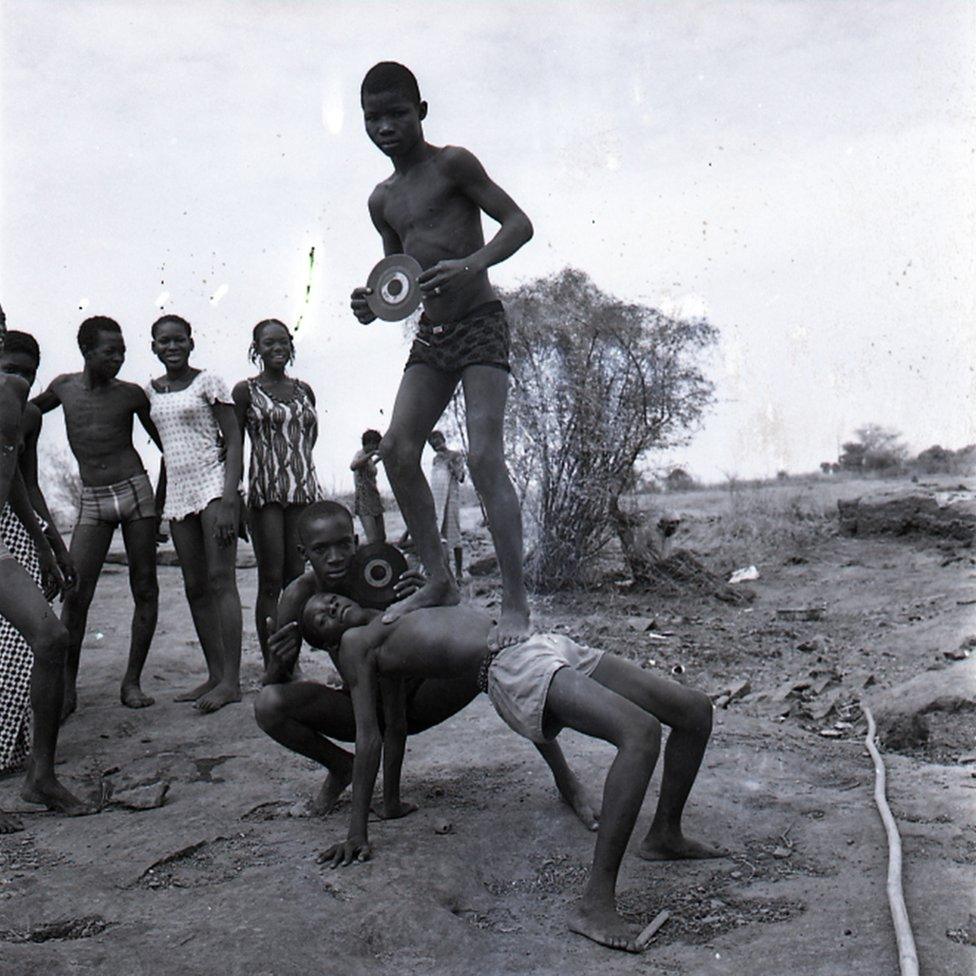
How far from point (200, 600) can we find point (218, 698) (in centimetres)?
55

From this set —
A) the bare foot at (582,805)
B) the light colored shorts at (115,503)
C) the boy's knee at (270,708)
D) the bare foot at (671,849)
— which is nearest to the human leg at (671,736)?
the bare foot at (671,849)

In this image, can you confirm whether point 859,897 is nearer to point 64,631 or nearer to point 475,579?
point 64,631

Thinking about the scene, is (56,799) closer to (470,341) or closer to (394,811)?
(394,811)

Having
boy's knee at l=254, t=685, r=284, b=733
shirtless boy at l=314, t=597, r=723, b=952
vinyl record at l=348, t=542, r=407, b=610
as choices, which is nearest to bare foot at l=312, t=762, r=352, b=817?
boy's knee at l=254, t=685, r=284, b=733

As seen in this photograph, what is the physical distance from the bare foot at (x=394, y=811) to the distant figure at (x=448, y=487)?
6.19 metres

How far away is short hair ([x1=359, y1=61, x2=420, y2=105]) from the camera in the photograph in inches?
150

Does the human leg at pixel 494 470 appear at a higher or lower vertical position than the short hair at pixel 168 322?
lower

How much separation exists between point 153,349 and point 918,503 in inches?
374

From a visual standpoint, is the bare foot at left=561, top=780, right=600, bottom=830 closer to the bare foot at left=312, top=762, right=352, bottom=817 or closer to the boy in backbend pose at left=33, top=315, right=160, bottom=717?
the bare foot at left=312, top=762, right=352, bottom=817

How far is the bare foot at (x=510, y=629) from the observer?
11.3ft

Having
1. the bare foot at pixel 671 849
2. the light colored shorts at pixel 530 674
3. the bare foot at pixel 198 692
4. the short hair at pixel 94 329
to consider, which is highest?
the short hair at pixel 94 329

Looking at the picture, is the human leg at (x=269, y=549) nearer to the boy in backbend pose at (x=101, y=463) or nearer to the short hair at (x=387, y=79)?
the boy in backbend pose at (x=101, y=463)

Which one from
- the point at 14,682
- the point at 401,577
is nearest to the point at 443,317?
the point at 401,577

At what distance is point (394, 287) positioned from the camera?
376cm
